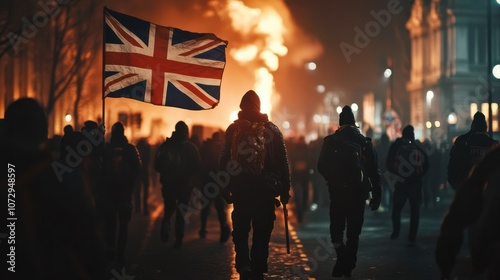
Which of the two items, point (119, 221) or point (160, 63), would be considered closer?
point (160, 63)

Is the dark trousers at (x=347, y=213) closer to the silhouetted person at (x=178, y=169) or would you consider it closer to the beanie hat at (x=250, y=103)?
the beanie hat at (x=250, y=103)

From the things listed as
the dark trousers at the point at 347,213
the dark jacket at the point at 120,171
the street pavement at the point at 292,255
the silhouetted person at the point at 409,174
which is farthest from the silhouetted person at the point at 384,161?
the dark trousers at the point at 347,213

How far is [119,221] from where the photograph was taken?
1164 cm

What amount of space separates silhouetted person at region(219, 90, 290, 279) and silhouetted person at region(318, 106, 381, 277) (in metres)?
1.27

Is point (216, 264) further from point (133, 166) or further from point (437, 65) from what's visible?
point (437, 65)

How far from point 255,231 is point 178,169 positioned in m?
4.98

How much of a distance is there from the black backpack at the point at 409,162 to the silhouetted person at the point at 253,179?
551 cm

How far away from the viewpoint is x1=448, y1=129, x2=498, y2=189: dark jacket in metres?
11.2

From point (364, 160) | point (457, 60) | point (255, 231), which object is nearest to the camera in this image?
point (255, 231)

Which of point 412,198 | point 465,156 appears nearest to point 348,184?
point 465,156

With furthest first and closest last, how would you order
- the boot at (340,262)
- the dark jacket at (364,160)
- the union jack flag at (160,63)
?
the union jack flag at (160,63), the dark jacket at (364,160), the boot at (340,262)

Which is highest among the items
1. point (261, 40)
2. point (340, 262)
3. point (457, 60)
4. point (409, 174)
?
point (457, 60)

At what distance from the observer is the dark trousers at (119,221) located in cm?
1168

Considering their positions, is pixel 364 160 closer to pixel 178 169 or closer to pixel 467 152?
pixel 467 152
